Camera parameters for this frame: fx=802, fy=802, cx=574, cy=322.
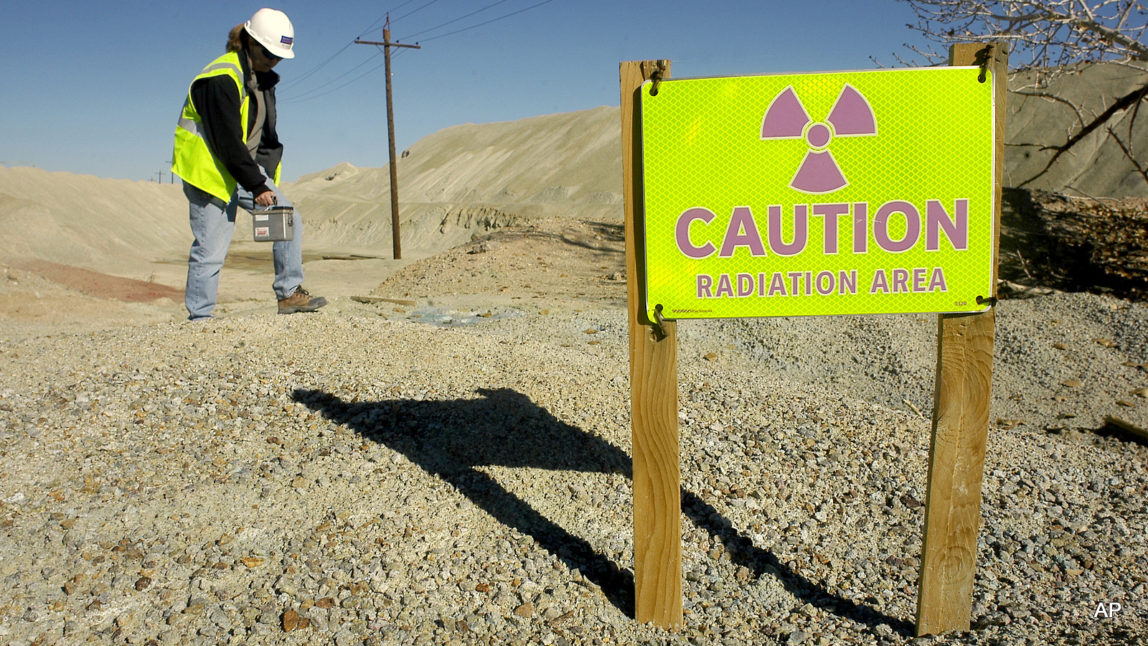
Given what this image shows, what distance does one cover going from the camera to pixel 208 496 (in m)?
3.10

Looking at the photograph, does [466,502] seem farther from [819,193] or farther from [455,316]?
[455,316]

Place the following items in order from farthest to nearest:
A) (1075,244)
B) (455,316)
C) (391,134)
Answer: (391,134) < (1075,244) < (455,316)

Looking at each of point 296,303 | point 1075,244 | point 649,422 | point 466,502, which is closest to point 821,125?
point 649,422

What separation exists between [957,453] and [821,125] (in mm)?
1037

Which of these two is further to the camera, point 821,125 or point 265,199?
point 265,199

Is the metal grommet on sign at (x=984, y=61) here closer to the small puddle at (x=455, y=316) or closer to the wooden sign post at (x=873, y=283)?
the wooden sign post at (x=873, y=283)

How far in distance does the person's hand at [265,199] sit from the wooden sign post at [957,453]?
4088mm

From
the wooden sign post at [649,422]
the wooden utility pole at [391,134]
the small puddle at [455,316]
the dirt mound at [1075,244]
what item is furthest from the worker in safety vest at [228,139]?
the wooden utility pole at [391,134]

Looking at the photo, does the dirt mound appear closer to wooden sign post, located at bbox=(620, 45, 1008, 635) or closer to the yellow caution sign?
wooden sign post, located at bbox=(620, 45, 1008, 635)

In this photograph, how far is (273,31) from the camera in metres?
4.86

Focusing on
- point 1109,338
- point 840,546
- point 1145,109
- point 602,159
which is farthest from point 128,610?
point 602,159

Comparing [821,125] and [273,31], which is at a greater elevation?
[273,31]

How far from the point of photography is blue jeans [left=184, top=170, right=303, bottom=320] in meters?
5.06

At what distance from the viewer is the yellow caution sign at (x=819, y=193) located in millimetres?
2203
